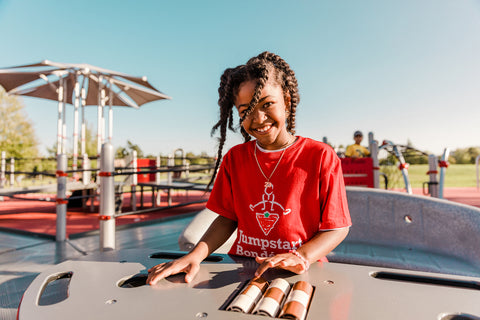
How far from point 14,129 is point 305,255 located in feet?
60.2

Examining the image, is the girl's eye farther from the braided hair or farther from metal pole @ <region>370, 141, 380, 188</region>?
metal pole @ <region>370, 141, 380, 188</region>

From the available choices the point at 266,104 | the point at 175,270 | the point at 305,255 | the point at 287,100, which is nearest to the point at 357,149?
the point at 287,100

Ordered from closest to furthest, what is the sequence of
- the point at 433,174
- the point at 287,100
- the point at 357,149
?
the point at 287,100, the point at 433,174, the point at 357,149

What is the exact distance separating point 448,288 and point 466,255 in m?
1.55

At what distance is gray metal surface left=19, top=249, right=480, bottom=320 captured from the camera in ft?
1.55

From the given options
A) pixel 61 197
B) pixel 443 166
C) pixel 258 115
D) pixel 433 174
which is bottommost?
pixel 61 197

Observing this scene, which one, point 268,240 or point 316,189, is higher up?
point 316,189

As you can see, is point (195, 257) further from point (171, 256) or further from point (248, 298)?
point (248, 298)

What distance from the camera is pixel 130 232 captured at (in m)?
3.82

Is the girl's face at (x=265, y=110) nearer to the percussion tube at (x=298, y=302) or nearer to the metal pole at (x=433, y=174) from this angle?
the percussion tube at (x=298, y=302)

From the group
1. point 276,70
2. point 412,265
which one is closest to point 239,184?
point 276,70

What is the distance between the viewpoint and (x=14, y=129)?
48.8 feet

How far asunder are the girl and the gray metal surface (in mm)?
115

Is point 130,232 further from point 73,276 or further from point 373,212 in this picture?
point 73,276
